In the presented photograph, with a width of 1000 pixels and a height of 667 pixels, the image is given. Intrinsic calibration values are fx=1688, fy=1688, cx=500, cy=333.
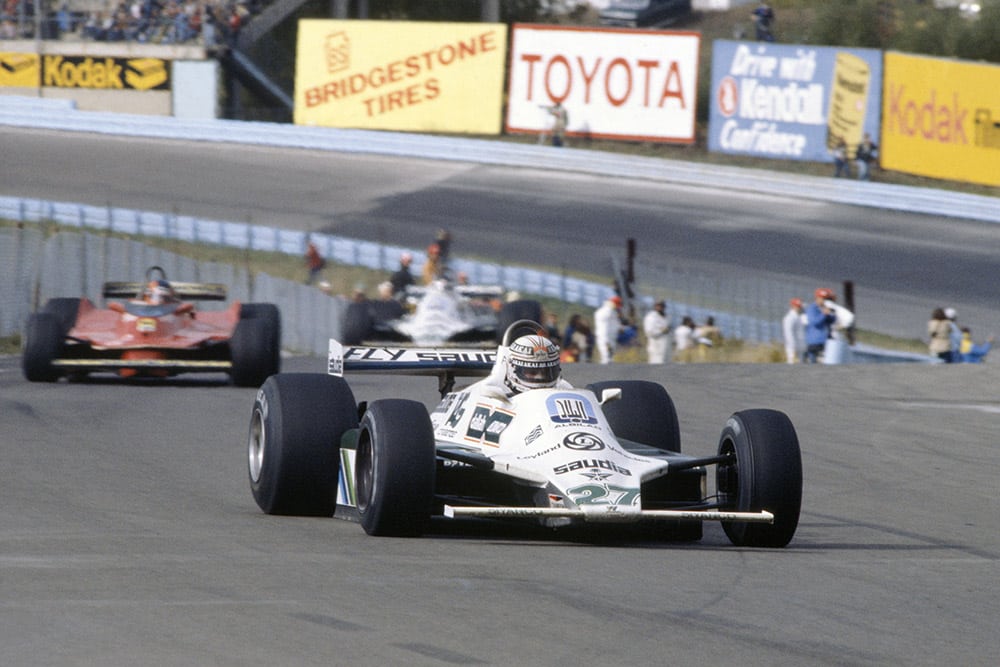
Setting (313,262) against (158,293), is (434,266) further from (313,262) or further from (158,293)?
(313,262)

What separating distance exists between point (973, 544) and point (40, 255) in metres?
17.3

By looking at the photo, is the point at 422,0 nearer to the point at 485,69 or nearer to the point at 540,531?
the point at 485,69

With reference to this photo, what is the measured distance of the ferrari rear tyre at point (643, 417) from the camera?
1003 centimetres

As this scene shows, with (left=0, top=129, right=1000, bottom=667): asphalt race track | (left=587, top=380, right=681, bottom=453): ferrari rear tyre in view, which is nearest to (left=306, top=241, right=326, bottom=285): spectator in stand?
(left=0, top=129, right=1000, bottom=667): asphalt race track

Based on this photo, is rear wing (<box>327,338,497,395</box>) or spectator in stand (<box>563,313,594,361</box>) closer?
rear wing (<box>327,338,497,395</box>)

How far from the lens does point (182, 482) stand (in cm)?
1120

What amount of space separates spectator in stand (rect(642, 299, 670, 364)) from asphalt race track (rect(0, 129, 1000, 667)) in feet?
18.9

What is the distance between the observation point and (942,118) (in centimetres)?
3894

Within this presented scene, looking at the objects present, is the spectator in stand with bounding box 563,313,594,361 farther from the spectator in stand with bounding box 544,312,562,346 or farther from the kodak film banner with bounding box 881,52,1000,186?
the kodak film banner with bounding box 881,52,1000,186

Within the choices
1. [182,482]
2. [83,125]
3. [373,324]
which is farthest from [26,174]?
[182,482]

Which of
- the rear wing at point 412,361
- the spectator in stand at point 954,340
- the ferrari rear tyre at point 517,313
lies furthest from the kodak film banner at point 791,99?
the rear wing at point 412,361

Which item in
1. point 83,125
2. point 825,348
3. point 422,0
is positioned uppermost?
point 422,0

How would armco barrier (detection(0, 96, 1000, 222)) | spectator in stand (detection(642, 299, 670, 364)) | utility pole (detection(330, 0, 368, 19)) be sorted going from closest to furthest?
spectator in stand (detection(642, 299, 670, 364)) → armco barrier (detection(0, 96, 1000, 222)) → utility pole (detection(330, 0, 368, 19))

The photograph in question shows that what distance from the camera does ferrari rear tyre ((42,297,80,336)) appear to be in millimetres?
17688
